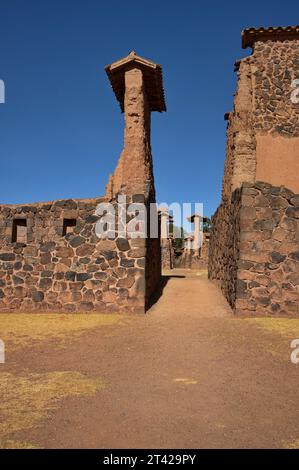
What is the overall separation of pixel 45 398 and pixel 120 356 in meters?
1.75

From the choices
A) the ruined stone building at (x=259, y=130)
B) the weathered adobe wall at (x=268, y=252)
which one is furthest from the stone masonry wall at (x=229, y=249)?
the weathered adobe wall at (x=268, y=252)

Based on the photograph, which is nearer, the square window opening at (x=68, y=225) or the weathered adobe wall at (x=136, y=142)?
the square window opening at (x=68, y=225)

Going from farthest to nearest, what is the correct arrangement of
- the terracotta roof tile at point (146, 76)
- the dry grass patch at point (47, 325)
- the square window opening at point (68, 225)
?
the terracotta roof tile at point (146, 76), the square window opening at point (68, 225), the dry grass patch at point (47, 325)

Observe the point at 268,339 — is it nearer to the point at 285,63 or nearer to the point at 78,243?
the point at 78,243

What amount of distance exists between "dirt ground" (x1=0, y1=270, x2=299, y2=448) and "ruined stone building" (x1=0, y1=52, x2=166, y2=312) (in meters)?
1.51

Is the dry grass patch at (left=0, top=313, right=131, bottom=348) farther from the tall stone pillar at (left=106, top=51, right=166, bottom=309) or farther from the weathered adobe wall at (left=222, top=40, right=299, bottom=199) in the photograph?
the weathered adobe wall at (left=222, top=40, right=299, bottom=199)

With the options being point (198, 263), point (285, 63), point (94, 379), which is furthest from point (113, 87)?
point (198, 263)

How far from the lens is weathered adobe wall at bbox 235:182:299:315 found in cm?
829

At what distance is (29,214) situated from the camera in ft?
32.8

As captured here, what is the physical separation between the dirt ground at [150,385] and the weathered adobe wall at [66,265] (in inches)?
58.3

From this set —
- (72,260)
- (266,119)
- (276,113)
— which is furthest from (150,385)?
(276,113)

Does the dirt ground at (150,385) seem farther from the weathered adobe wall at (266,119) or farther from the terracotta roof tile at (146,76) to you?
the terracotta roof tile at (146,76)

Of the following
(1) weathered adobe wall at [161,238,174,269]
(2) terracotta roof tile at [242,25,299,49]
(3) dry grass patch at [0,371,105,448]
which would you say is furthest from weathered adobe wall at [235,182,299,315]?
(1) weathered adobe wall at [161,238,174,269]

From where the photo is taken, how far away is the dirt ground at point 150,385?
116 inches
